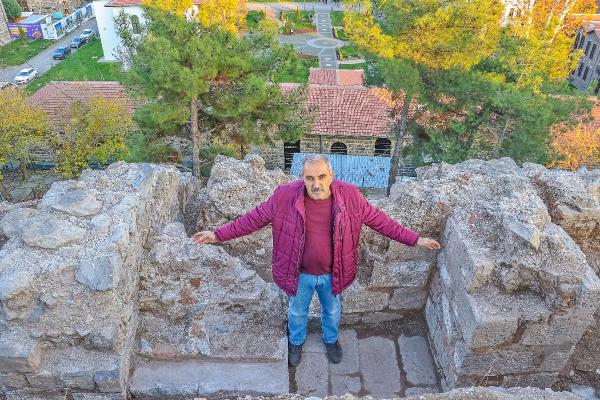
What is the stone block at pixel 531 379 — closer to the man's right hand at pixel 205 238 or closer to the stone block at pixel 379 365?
the stone block at pixel 379 365

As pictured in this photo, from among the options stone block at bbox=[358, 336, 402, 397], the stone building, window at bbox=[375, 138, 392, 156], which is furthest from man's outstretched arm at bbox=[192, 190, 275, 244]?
window at bbox=[375, 138, 392, 156]

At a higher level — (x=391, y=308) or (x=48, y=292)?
(x=48, y=292)

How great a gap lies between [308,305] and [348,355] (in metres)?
0.65

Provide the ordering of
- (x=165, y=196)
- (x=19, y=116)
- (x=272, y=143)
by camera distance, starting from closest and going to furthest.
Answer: (x=165, y=196) < (x=272, y=143) < (x=19, y=116)

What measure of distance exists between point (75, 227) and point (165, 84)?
22.6 ft

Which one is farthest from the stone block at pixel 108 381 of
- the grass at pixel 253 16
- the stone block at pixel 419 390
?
the grass at pixel 253 16

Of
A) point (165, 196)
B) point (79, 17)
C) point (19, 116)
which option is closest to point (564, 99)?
point (165, 196)

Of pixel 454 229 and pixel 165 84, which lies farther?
pixel 165 84

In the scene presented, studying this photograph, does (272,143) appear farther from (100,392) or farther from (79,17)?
(79,17)

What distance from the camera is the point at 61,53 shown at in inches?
1254

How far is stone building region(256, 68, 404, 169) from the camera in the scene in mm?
18252

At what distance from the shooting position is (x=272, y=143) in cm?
1282

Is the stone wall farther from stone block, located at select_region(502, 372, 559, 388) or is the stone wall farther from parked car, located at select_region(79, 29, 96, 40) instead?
parked car, located at select_region(79, 29, 96, 40)

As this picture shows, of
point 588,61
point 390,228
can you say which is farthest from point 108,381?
point 588,61
